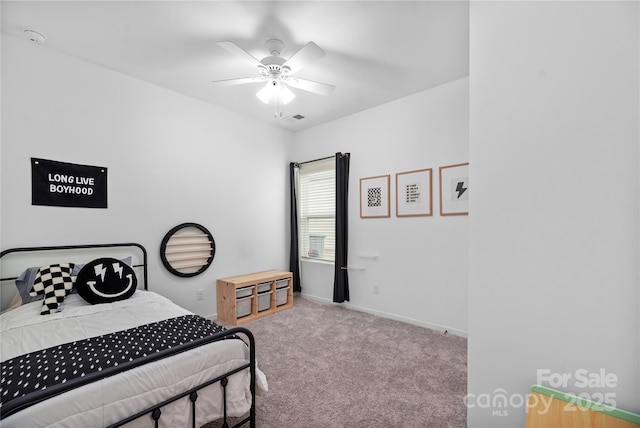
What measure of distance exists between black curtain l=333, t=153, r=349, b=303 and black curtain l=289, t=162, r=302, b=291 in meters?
0.76

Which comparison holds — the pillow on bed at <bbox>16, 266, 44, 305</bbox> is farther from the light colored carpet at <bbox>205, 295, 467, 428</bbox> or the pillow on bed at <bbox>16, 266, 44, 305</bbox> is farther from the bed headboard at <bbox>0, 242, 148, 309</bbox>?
the light colored carpet at <bbox>205, 295, 467, 428</bbox>

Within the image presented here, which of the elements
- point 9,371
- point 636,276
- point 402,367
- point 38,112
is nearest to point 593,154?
point 636,276

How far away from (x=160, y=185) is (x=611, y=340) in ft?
11.6

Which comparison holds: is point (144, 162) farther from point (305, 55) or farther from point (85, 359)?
point (85, 359)

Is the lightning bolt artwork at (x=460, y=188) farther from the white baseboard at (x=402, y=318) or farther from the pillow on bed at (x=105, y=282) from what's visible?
the pillow on bed at (x=105, y=282)

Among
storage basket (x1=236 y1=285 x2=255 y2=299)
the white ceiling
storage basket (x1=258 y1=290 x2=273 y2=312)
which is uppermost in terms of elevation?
the white ceiling

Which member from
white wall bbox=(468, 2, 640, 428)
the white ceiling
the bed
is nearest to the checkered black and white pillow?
the bed

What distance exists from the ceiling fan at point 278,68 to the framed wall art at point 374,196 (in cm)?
145

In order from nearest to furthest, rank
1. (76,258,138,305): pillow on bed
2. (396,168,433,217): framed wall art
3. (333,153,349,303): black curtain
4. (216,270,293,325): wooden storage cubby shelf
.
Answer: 1. (76,258,138,305): pillow on bed
2. (396,168,433,217): framed wall art
3. (216,270,293,325): wooden storage cubby shelf
4. (333,153,349,303): black curtain

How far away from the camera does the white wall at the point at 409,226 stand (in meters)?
2.99

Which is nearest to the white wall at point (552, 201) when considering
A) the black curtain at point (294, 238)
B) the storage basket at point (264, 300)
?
the storage basket at point (264, 300)

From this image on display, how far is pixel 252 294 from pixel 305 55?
2.70 metres

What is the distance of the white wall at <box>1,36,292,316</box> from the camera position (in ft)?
7.58

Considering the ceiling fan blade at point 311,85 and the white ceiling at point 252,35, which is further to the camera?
the ceiling fan blade at point 311,85
